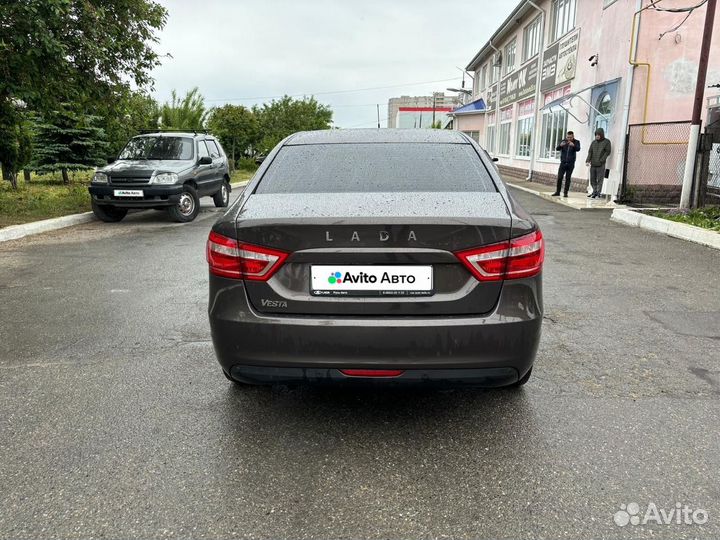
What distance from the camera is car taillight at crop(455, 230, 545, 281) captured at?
2.58m

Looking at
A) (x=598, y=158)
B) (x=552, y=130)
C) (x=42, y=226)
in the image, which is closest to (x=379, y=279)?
(x=42, y=226)

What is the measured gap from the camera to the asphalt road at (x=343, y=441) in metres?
2.28

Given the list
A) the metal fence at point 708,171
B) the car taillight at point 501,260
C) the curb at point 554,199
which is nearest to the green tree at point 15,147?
the curb at point 554,199

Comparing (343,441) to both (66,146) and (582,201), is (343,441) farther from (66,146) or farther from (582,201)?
(66,146)

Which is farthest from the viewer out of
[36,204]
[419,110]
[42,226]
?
[419,110]

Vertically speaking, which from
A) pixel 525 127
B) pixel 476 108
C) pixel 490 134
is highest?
pixel 476 108

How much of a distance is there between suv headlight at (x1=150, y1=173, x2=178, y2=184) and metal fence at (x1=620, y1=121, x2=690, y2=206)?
10.7 metres

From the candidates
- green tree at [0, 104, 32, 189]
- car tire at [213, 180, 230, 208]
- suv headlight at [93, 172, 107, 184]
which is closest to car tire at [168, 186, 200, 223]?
suv headlight at [93, 172, 107, 184]

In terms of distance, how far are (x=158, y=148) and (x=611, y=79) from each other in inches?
467

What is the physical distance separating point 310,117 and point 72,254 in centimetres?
4102

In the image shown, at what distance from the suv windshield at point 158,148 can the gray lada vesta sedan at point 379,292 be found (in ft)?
33.4

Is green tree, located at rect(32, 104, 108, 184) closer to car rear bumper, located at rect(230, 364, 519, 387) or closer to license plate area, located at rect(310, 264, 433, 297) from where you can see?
car rear bumper, located at rect(230, 364, 519, 387)

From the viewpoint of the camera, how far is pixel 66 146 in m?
18.2

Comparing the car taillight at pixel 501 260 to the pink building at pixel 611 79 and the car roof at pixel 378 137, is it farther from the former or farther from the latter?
the pink building at pixel 611 79
